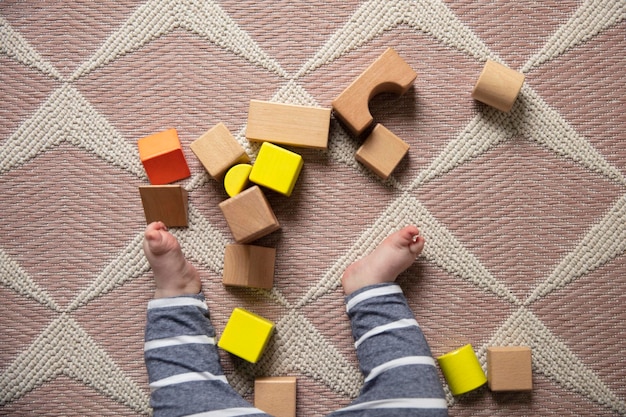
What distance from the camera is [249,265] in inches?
37.0

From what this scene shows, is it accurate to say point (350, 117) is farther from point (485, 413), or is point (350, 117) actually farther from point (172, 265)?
point (485, 413)

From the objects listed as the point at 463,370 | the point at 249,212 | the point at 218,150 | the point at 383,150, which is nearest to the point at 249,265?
the point at 249,212

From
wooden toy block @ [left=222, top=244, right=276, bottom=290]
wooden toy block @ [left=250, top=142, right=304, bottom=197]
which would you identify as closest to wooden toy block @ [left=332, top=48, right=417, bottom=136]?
wooden toy block @ [left=250, top=142, right=304, bottom=197]

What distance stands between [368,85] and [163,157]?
0.38m

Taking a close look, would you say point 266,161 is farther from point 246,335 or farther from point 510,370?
point 510,370

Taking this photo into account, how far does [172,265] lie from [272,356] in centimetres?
24

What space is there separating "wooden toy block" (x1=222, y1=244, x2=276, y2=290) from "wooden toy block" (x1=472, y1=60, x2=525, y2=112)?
0.47 meters

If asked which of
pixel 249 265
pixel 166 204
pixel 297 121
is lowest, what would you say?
pixel 249 265

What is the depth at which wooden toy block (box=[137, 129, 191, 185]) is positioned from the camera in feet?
3.10

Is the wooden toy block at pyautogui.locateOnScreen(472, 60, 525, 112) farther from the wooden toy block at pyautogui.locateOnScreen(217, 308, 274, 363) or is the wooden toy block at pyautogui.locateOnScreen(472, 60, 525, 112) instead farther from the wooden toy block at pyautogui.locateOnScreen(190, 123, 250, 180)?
the wooden toy block at pyautogui.locateOnScreen(217, 308, 274, 363)

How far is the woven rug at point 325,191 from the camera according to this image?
0.96m

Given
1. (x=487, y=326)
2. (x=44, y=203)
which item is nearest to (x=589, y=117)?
(x=487, y=326)

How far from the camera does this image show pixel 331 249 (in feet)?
3.18

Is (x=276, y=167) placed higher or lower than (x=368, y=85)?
lower
